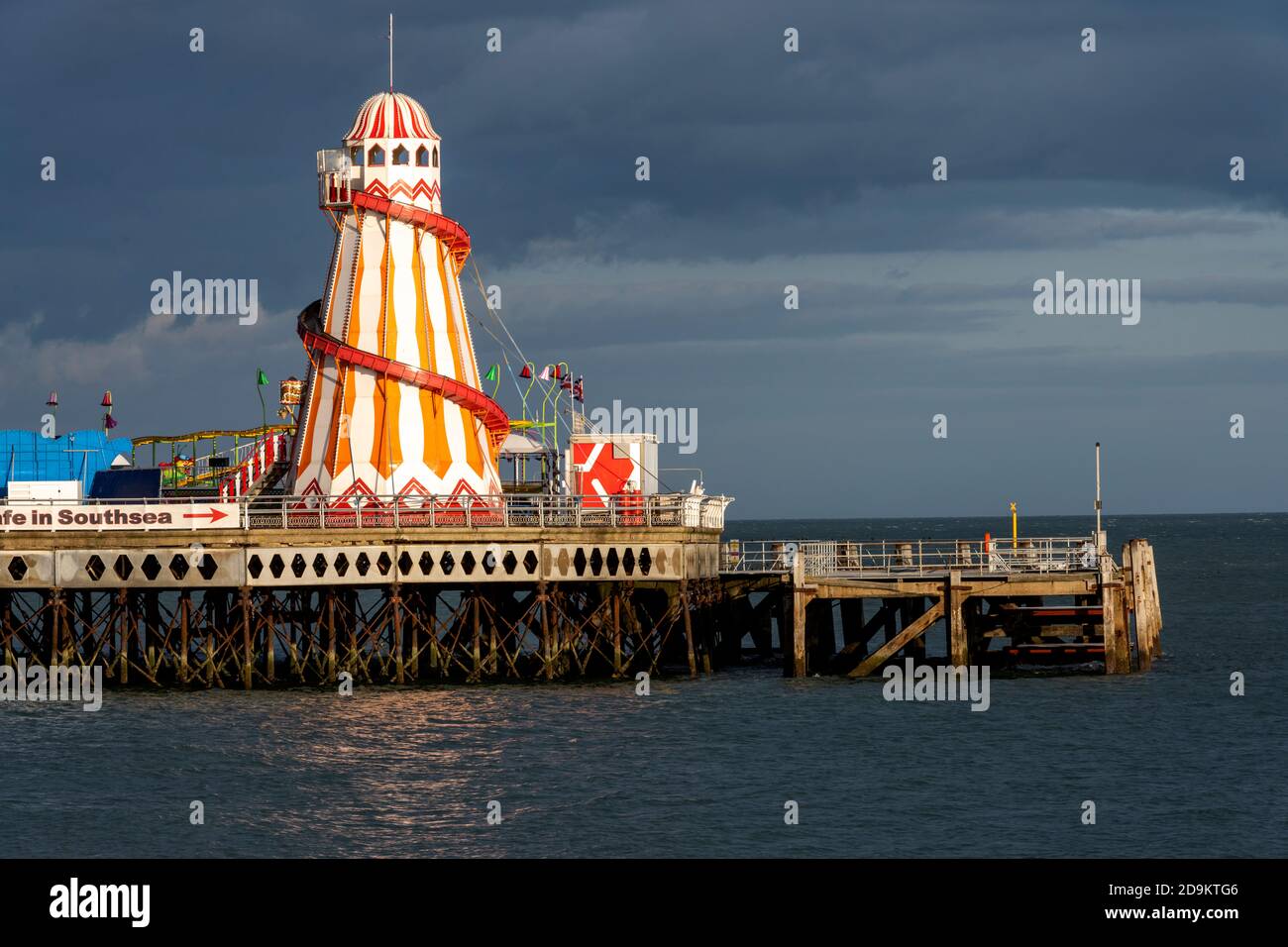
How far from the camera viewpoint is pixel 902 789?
136 feet

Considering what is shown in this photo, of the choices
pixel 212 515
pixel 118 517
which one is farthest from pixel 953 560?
pixel 118 517

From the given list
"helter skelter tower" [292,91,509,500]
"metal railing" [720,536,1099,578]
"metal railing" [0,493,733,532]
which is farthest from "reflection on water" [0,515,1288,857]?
"helter skelter tower" [292,91,509,500]

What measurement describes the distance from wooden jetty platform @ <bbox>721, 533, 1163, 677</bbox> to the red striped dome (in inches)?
644

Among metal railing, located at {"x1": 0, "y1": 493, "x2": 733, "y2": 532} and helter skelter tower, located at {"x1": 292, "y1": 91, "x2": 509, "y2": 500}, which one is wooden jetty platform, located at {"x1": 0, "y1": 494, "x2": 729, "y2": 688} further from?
helter skelter tower, located at {"x1": 292, "y1": 91, "x2": 509, "y2": 500}

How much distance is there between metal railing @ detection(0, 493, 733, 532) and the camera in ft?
173

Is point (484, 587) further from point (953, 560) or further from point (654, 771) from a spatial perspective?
point (654, 771)

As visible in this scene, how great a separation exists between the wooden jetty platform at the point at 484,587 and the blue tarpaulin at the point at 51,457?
6060 mm

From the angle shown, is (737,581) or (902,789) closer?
(902,789)

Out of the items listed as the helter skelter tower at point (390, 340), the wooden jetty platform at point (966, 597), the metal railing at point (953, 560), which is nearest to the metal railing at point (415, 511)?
the helter skelter tower at point (390, 340)

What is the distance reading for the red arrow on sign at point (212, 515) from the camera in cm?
5234
